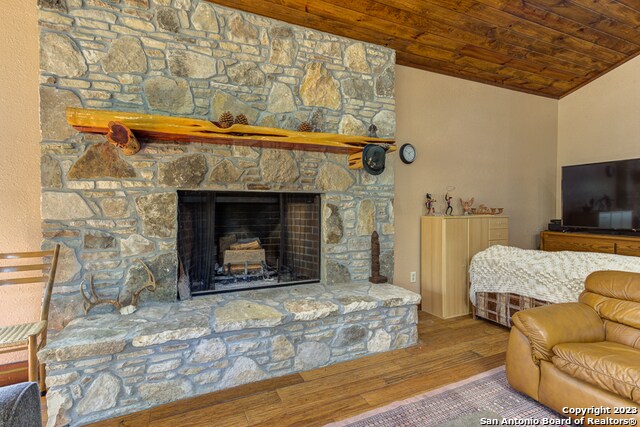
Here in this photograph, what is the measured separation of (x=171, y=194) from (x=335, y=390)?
5.98ft

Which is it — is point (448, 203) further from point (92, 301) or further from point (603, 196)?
point (92, 301)

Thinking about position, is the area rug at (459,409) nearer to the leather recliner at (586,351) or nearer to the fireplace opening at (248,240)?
the leather recliner at (586,351)

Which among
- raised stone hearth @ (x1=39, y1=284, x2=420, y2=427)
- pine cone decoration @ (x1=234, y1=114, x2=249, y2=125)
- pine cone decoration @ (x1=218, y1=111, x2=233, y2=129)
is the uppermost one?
pine cone decoration @ (x1=234, y1=114, x2=249, y2=125)

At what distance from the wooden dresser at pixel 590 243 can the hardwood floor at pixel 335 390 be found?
2.08 metres

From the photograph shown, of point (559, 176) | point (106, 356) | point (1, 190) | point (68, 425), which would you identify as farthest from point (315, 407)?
point (559, 176)

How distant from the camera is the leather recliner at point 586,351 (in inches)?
59.7

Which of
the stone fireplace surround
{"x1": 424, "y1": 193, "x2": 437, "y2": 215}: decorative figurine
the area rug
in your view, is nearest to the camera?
the area rug

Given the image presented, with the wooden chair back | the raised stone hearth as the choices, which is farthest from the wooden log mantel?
the raised stone hearth

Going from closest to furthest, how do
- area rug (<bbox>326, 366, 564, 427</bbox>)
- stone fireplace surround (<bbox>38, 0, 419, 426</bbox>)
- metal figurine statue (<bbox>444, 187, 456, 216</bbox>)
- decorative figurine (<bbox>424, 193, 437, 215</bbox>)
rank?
area rug (<bbox>326, 366, 564, 427</bbox>)
stone fireplace surround (<bbox>38, 0, 419, 426</bbox>)
decorative figurine (<bbox>424, 193, 437, 215</bbox>)
metal figurine statue (<bbox>444, 187, 456, 216</bbox>)

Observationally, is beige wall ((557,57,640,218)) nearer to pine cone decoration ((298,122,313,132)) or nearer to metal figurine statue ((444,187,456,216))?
metal figurine statue ((444,187,456,216))

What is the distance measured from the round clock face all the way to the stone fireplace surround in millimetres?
968

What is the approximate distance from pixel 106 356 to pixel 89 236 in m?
0.85

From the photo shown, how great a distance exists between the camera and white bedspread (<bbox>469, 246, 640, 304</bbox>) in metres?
2.44

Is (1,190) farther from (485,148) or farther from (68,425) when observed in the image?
(485,148)
